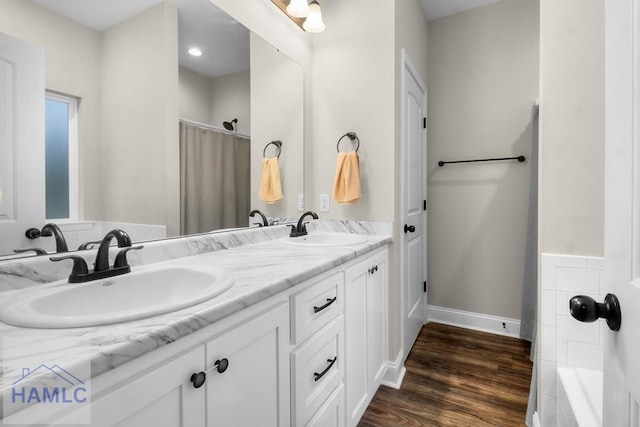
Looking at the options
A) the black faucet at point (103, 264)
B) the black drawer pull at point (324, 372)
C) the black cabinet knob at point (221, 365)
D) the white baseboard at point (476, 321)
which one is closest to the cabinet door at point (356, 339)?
the black drawer pull at point (324, 372)

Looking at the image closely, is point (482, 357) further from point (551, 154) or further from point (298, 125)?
point (298, 125)

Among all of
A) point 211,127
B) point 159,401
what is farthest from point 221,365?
point 211,127

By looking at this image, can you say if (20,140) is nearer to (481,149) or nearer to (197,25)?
(197,25)

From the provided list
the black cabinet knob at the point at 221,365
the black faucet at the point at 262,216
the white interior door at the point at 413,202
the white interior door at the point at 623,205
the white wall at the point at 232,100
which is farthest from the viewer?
the white interior door at the point at 413,202

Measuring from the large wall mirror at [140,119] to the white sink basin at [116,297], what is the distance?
239 millimetres

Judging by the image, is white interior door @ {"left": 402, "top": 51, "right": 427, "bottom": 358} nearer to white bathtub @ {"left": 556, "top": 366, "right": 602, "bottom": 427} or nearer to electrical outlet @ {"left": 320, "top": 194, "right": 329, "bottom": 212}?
electrical outlet @ {"left": 320, "top": 194, "right": 329, "bottom": 212}

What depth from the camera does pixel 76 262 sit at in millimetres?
912

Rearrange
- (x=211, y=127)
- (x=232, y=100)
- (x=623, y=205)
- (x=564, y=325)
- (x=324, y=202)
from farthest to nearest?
(x=324, y=202) → (x=232, y=100) → (x=211, y=127) → (x=564, y=325) → (x=623, y=205)

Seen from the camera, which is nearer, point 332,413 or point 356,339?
point 332,413

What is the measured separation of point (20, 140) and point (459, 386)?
2315 millimetres

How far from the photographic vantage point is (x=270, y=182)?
1989 millimetres

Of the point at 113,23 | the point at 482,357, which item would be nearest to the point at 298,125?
the point at 113,23

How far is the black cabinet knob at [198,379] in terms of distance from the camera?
663 mm

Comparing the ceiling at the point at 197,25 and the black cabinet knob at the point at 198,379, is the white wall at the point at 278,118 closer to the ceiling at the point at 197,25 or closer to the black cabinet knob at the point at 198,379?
the ceiling at the point at 197,25
